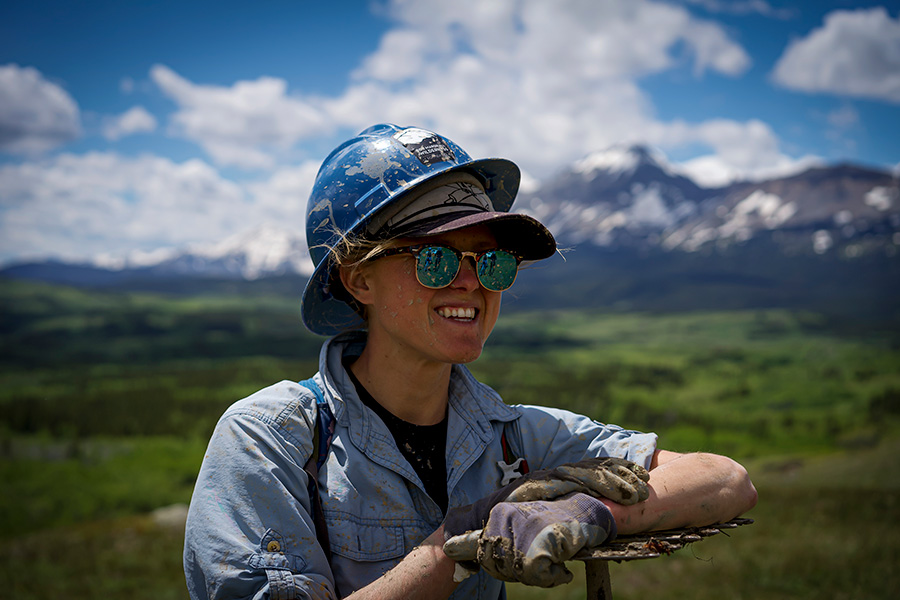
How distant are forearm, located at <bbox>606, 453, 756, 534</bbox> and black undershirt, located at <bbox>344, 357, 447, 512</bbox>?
859 millimetres

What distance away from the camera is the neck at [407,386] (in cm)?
337

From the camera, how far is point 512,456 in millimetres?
3402

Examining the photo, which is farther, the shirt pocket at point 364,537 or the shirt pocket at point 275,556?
the shirt pocket at point 364,537

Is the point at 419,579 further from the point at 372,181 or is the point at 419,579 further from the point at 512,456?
the point at 372,181

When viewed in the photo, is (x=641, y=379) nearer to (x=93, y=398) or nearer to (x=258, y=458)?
(x=93, y=398)

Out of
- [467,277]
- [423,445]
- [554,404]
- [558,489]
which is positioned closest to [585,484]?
[558,489]

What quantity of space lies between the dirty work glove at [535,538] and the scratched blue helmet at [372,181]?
1212 millimetres

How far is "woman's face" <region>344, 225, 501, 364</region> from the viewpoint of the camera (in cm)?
313

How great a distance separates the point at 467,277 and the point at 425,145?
680 millimetres

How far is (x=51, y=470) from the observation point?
3566cm

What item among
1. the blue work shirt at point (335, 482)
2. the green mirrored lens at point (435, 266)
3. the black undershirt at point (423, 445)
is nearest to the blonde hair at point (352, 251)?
the green mirrored lens at point (435, 266)

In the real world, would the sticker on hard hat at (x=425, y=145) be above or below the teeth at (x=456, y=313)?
above

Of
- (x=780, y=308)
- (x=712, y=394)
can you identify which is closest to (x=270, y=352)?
(x=712, y=394)

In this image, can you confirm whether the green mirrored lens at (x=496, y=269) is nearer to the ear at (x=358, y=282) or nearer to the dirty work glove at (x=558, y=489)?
the ear at (x=358, y=282)
